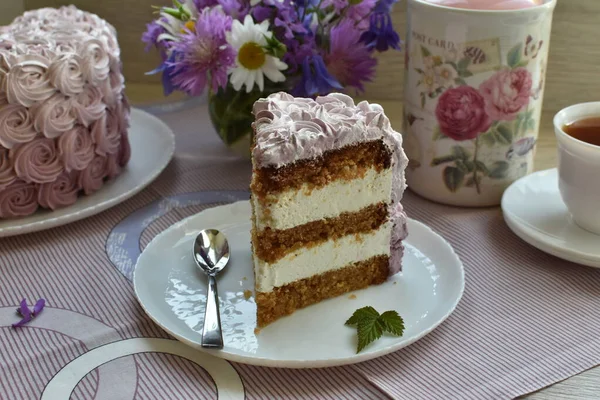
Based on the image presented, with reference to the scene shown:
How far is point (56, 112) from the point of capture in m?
1.17

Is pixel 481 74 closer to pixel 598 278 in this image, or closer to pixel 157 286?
pixel 598 278

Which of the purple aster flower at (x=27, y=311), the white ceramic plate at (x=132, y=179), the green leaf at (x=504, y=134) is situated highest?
the green leaf at (x=504, y=134)

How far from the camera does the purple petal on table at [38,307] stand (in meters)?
1.01

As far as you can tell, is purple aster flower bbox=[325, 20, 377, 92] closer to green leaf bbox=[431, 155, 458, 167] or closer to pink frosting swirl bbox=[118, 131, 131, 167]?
green leaf bbox=[431, 155, 458, 167]

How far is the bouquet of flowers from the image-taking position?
4.00 feet

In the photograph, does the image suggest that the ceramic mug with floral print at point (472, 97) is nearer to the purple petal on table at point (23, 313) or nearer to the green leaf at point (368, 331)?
the green leaf at point (368, 331)

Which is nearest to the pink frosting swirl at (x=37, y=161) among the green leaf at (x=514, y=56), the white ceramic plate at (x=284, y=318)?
the white ceramic plate at (x=284, y=318)

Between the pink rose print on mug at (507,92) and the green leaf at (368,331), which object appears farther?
the pink rose print on mug at (507,92)

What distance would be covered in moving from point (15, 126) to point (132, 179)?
266mm

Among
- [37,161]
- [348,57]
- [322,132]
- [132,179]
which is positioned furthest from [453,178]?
[37,161]

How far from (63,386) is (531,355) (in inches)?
24.1

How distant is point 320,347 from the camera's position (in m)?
0.92

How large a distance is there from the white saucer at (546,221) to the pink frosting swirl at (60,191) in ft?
2.53

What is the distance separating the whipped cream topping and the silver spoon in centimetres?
21
